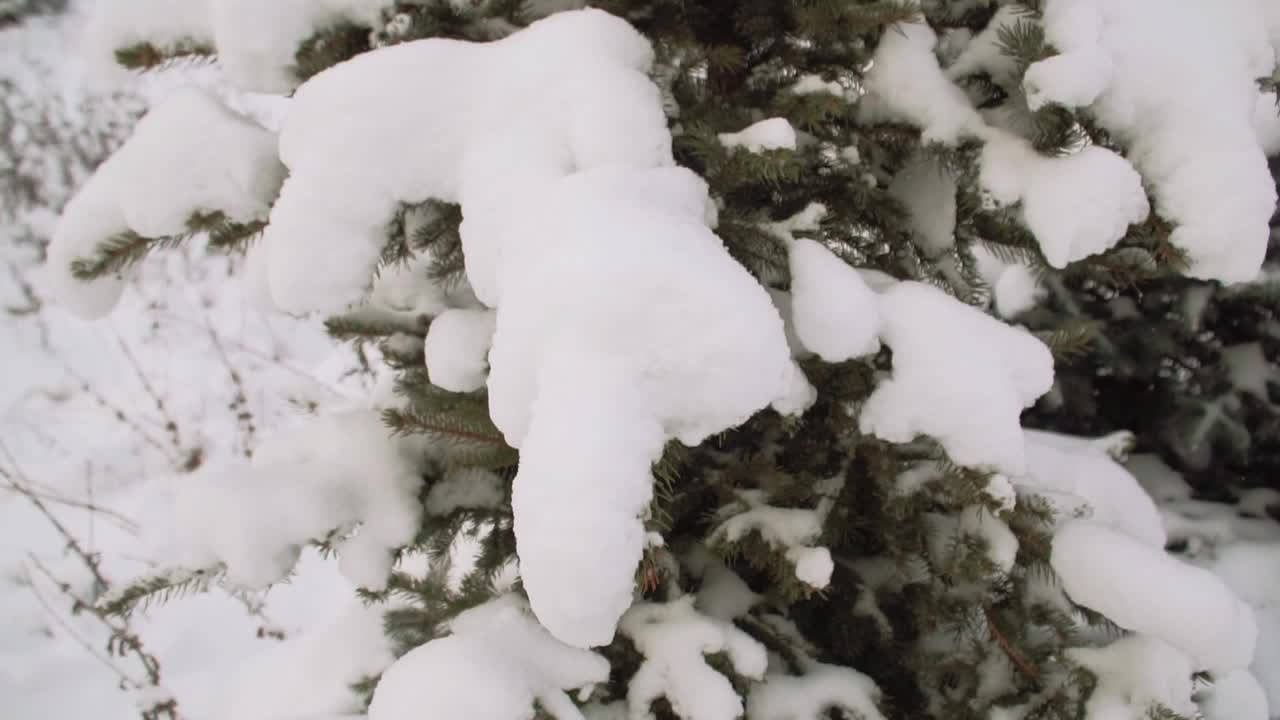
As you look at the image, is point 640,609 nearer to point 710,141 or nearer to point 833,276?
point 833,276

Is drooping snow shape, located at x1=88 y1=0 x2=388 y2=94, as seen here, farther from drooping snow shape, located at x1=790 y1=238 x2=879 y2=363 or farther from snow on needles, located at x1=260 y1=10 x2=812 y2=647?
drooping snow shape, located at x1=790 y1=238 x2=879 y2=363

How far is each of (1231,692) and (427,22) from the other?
93.4 inches

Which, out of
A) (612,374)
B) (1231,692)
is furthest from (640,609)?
(1231,692)

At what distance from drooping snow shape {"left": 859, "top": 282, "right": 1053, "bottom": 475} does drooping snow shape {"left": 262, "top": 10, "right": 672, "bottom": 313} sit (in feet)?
1.58

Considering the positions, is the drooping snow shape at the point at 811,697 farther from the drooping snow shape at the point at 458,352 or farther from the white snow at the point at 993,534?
the drooping snow shape at the point at 458,352

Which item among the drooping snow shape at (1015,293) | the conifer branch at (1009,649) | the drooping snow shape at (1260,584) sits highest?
the conifer branch at (1009,649)

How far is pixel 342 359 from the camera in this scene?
5.34 metres

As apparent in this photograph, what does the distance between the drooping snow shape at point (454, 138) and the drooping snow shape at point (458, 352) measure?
217 mm

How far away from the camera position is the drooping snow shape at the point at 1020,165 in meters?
1.04

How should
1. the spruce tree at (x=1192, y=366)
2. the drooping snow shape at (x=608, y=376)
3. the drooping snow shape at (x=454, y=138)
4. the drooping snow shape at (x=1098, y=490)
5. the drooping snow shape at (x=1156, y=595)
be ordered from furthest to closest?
the spruce tree at (x=1192, y=366)
the drooping snow shape at (x=1098, y=490)
the drooping snow shape at (x=1156, y=595)
the drooping snow shape at (x=454, y=138)
the drooping snow shape at (x=608, y=376)

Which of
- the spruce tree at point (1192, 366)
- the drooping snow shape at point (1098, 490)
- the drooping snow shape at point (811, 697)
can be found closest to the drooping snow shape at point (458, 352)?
the drooping snow shape at point (811, 697)

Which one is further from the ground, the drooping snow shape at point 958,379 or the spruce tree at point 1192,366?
the drooping snow shape at point 958,379

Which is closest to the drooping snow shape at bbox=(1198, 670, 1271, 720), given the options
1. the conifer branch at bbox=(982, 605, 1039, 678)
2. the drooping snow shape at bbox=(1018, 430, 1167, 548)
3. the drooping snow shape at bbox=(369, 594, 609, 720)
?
the drooping snow shape at bbox=(1018, 430, 1167, 548)

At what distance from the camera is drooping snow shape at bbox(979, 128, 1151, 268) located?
1.03m
